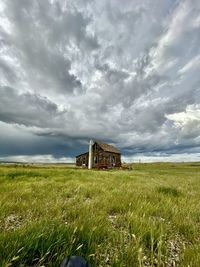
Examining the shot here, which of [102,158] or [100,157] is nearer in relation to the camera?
[102,158]

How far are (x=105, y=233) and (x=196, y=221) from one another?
2.89 metres

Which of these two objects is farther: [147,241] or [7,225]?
[7,225]

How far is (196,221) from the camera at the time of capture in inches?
206

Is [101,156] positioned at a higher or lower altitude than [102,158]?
higher

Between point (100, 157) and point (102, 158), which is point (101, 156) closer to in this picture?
point (100, 157)

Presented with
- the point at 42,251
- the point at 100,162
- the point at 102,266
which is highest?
the point at 100,162

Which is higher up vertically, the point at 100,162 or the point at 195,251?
the point at 100,162

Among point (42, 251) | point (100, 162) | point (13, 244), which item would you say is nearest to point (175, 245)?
point (42, 251)

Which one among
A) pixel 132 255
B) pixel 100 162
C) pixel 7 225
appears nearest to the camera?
pixel 132 255

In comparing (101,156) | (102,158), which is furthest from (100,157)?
(102,158)

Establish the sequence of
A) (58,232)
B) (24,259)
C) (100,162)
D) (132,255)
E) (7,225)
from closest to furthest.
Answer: (24,259) < (132,255) < (58,232) < (7,225) < (100,162)

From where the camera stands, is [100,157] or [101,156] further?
[100,157]

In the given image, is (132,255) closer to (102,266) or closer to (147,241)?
(102,266)

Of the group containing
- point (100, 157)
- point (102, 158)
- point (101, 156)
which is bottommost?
point (102, 158)
